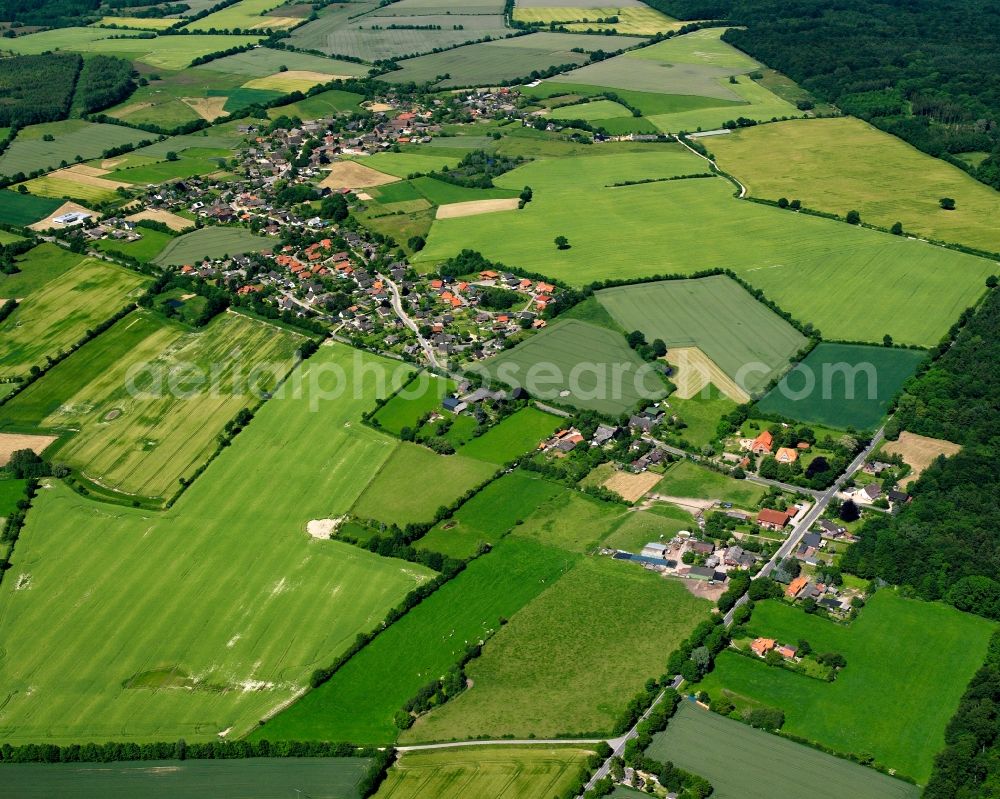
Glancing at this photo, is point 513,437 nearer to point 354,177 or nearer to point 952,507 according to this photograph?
point 952,507

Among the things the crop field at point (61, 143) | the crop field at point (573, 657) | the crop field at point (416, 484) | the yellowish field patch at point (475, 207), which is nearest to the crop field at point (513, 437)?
the crop field at point (416, 484)

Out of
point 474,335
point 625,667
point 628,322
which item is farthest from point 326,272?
point 625,667

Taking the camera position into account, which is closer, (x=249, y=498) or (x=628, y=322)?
(x=249, y=498)

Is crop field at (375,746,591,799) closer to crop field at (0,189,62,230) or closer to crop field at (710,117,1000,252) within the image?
crop field at (710,117,1000,252)

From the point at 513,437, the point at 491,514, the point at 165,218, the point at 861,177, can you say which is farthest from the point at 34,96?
the point at 491,514

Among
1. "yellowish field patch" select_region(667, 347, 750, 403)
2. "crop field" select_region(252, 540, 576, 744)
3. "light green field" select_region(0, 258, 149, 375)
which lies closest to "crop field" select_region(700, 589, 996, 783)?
"crop field" select_region(252, 540, 576, 744)

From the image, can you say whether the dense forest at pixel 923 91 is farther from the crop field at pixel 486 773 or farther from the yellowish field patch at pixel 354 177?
the crop field at pixel 486 773

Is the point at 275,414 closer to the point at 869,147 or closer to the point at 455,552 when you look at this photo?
the point at 455,552
